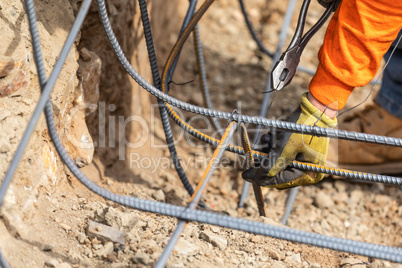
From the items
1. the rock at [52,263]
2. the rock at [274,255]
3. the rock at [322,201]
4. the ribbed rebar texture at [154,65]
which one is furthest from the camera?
the rock at [322,201]

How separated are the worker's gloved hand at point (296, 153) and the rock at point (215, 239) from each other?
236 mm

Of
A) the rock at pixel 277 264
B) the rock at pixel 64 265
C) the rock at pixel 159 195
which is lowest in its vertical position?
the rock at pixel 64 265

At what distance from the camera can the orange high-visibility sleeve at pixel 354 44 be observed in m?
1.18

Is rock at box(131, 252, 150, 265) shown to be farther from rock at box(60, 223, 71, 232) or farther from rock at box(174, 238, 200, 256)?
rock at box(60, 223, 71, 232)

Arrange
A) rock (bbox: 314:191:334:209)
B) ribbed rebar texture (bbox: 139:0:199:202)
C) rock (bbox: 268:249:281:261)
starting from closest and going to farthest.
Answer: rock (bbox: 268:249:281:261) → ribbed rebar texture (bbox: 139:0:199:202) → rock (bbox: 314:191:334:209)

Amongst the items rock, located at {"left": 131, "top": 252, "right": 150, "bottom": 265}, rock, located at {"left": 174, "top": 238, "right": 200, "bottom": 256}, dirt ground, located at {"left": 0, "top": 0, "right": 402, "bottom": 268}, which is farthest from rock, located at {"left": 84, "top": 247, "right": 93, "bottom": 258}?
rock, located at {"left": 174, "top": 238, "right": 200, "bottom": 256}

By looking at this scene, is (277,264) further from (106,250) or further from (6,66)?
(6,66)

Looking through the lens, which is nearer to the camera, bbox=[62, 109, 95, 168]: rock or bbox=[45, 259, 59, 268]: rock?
Answer: bbox=[45, 259, 59, 268]: rock

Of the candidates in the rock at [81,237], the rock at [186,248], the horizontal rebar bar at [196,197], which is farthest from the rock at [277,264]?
the rock at [81,237]

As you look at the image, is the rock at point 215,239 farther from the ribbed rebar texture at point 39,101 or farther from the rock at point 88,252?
the ribbed rebar texture at point 39,101

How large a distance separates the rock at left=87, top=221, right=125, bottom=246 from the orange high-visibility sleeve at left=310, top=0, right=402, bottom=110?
0.71 m

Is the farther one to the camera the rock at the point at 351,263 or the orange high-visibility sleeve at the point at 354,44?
the rock at the point at 351,263

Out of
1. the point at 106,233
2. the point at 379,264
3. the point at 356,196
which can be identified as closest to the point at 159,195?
the point at 106,233

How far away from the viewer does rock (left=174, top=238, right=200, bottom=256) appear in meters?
1.25
